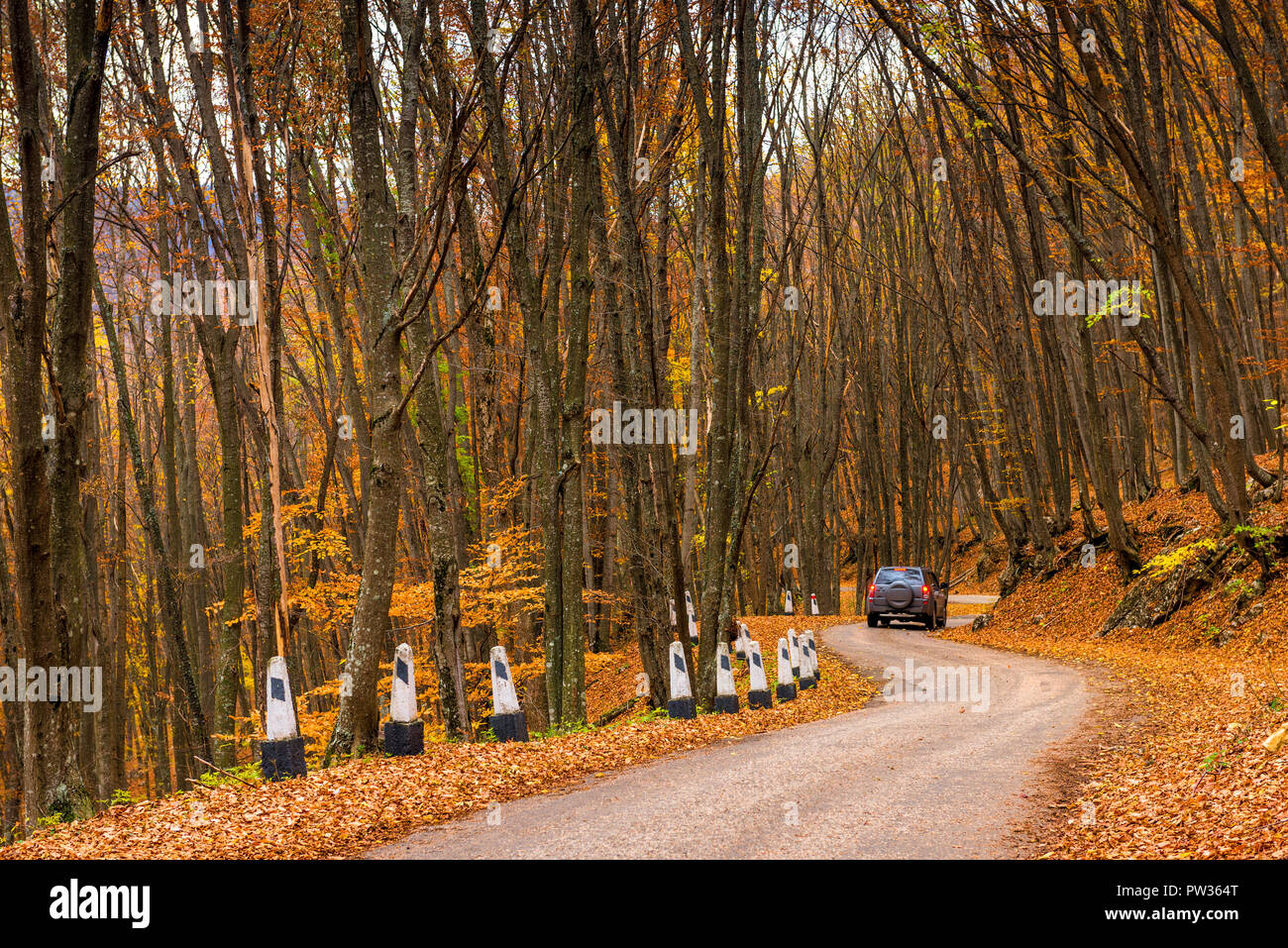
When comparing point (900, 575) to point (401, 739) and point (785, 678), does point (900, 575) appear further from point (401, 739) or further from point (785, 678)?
point (401, 739)

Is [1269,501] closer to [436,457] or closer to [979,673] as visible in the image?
[979,673]

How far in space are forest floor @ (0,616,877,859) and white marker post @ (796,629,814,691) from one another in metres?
4.13

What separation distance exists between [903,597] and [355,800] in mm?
21079

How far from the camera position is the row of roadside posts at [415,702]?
7.25 metres

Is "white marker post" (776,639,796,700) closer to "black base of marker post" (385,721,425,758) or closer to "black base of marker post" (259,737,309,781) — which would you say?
"black base of marker post" (385,721,425,758)

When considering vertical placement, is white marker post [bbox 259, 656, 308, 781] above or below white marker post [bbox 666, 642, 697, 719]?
above

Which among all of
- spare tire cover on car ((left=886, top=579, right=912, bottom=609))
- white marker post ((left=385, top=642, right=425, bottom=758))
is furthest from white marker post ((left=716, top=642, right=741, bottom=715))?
spare tire cover on car ((left=886, top=579, right=912, bottom=609))

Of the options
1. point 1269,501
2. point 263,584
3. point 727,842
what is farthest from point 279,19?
point 1269,501

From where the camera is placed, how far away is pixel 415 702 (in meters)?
8.05

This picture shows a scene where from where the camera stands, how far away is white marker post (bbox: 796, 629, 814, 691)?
14.4m

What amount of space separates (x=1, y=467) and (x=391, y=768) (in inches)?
641

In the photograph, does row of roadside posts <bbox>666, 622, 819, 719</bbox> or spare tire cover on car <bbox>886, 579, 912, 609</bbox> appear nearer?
row of roadside posts <bbox>666, 622, 819, 719</bbox>

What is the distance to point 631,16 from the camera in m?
12.3

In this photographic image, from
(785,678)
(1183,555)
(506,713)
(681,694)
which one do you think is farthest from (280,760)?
(1183,555)
